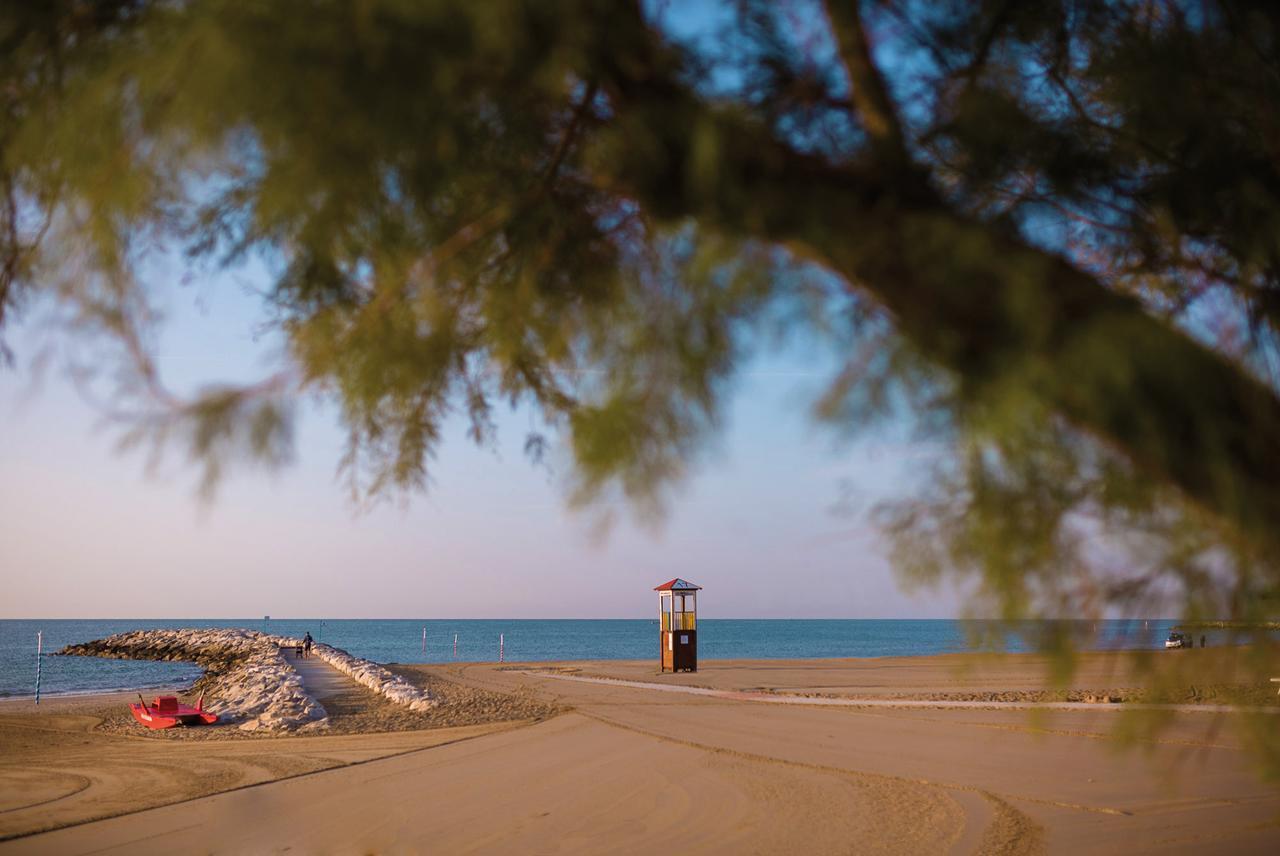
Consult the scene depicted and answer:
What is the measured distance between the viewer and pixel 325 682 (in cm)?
2222

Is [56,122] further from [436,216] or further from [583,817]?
[583,817]

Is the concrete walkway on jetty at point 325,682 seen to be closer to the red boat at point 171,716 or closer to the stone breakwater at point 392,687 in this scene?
the stone breakwater at point 392,687

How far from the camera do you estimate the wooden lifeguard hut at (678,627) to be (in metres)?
22.6

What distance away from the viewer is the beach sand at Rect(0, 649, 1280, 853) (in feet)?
22.9

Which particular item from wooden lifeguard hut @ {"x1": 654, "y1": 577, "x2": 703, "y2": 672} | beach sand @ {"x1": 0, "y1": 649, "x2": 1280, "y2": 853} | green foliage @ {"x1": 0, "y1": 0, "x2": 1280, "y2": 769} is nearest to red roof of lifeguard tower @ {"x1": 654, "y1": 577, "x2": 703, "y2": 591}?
wooden lifeguard hut @ {"x1": 654, "y1": 577, "x2": 703, "y2": 672}

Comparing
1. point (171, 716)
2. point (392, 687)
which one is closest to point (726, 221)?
point (171, 716)

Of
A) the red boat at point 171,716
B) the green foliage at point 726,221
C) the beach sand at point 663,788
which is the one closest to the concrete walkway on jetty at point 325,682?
the red boat at point 171,716

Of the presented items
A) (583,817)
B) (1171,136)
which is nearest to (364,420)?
(1171,136)

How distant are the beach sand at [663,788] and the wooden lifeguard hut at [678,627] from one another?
29.1 feet

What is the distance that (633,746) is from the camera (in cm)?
1088

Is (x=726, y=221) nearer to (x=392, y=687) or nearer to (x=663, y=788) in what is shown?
(x=663, y=788)

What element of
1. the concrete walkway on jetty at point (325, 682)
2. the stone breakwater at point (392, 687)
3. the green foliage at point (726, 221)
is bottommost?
the concrete walkway on jetty at point (325, 682)

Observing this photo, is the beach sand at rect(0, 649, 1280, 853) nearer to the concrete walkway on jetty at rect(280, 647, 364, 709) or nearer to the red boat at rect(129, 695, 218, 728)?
the red boat at rect(129, 695, 218, 728)

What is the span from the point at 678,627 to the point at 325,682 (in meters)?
8.38
